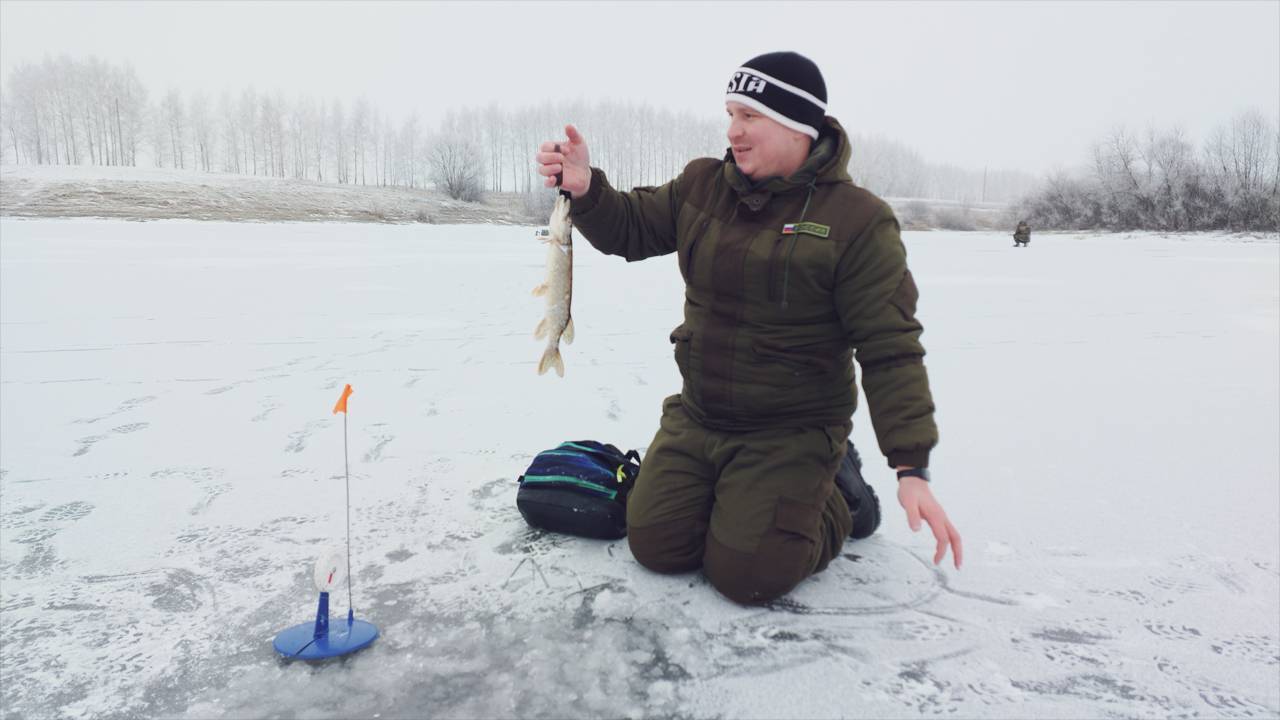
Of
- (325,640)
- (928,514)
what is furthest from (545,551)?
(928,514)

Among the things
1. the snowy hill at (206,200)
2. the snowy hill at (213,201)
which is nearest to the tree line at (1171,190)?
the snowy hill at (213,201)

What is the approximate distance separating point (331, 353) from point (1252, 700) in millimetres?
5825

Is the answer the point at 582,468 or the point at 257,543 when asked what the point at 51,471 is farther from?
the point at 582,468

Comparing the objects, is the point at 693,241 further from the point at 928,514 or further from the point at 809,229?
the point at 928,514

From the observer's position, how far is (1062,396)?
203 inches

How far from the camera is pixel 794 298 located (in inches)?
99.7

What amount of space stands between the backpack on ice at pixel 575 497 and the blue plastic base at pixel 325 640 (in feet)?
2.70

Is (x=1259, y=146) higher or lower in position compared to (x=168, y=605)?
higher

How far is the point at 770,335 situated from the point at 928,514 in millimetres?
781

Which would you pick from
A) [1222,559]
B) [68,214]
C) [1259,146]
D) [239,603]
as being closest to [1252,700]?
[1222,559]

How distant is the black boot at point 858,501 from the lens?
2.88 meters

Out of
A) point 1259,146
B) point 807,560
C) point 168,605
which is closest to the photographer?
point 168,605

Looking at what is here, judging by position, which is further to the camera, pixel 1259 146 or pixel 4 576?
pixel 1259 146

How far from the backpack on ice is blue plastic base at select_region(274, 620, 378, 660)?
822 millimetres
